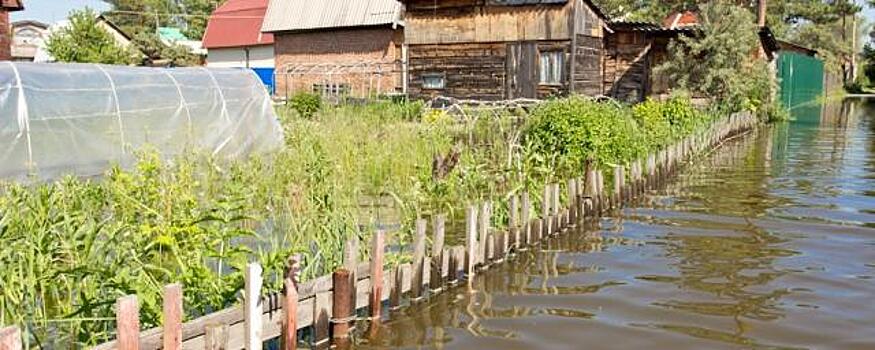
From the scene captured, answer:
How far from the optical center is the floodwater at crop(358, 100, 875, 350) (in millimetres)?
6086

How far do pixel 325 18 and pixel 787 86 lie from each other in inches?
774

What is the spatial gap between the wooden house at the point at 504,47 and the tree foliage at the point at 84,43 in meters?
16.0

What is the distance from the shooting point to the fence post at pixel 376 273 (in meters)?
5.82

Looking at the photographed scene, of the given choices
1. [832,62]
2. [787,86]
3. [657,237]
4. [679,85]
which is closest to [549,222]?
[657,237]

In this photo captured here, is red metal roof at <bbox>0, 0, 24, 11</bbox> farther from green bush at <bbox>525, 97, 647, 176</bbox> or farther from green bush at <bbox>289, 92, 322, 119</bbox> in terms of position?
green bush at <bbox>525, 97, 647, 176</bbox>

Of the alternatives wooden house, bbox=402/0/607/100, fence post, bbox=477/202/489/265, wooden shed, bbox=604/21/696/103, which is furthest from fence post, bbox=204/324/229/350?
wooden shed, bbox=604/21/696/103

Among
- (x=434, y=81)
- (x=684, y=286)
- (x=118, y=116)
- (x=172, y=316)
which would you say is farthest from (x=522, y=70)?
(x=172, y=316)

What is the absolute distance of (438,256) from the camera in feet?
22.2

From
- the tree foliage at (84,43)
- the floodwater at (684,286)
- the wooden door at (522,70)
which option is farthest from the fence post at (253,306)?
the tree foliage at (84,43)

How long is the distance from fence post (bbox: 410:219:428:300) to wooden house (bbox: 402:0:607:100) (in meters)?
20.0

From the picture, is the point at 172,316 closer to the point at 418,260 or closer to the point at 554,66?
the point at 418,260

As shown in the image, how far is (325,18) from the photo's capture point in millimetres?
36031

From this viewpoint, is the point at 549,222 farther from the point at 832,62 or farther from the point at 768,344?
the point at 832,62

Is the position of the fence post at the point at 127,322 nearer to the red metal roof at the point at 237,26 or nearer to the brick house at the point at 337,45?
the brick house at the point at 337,45
